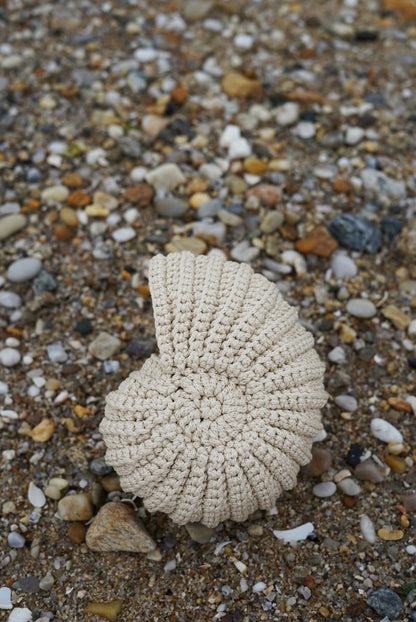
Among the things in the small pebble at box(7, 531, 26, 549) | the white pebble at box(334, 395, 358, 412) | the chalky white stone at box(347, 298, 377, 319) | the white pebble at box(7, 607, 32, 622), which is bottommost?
the white pebble at box(7, 607, 32, 622)

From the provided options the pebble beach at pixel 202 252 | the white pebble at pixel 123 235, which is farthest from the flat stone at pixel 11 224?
the white pebble at pixel 123 235

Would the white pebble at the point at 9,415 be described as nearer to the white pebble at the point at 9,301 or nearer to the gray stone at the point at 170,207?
the white pebble at the point at 9,301

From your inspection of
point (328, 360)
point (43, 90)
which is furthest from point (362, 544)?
point (43, 90)

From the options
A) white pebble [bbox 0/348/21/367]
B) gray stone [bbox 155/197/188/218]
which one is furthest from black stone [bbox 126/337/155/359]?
gray stone [bbox 155/197/188/218]

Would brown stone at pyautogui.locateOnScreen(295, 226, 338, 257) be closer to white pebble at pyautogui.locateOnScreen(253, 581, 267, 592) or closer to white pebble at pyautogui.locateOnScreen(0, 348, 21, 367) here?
white pebble at pyautogui.locateOnScreen(0, 348, 21, 367)

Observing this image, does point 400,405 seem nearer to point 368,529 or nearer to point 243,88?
point 368,529

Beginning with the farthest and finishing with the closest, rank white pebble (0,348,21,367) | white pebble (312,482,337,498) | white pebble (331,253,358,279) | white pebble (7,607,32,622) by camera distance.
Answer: white pebble (331,253,358,279)
white pebble (0,348,21,367)
white pebble (312,482,337,498)
white pebble (7,607,32,622)

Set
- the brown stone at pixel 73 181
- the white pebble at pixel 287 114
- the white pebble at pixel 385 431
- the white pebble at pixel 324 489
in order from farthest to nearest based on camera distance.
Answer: the white pebble at pixel 287 114
the brown stone at pixel 73 181
the white pebble at pixel 385 431
the white pebble at pixel 324 489
